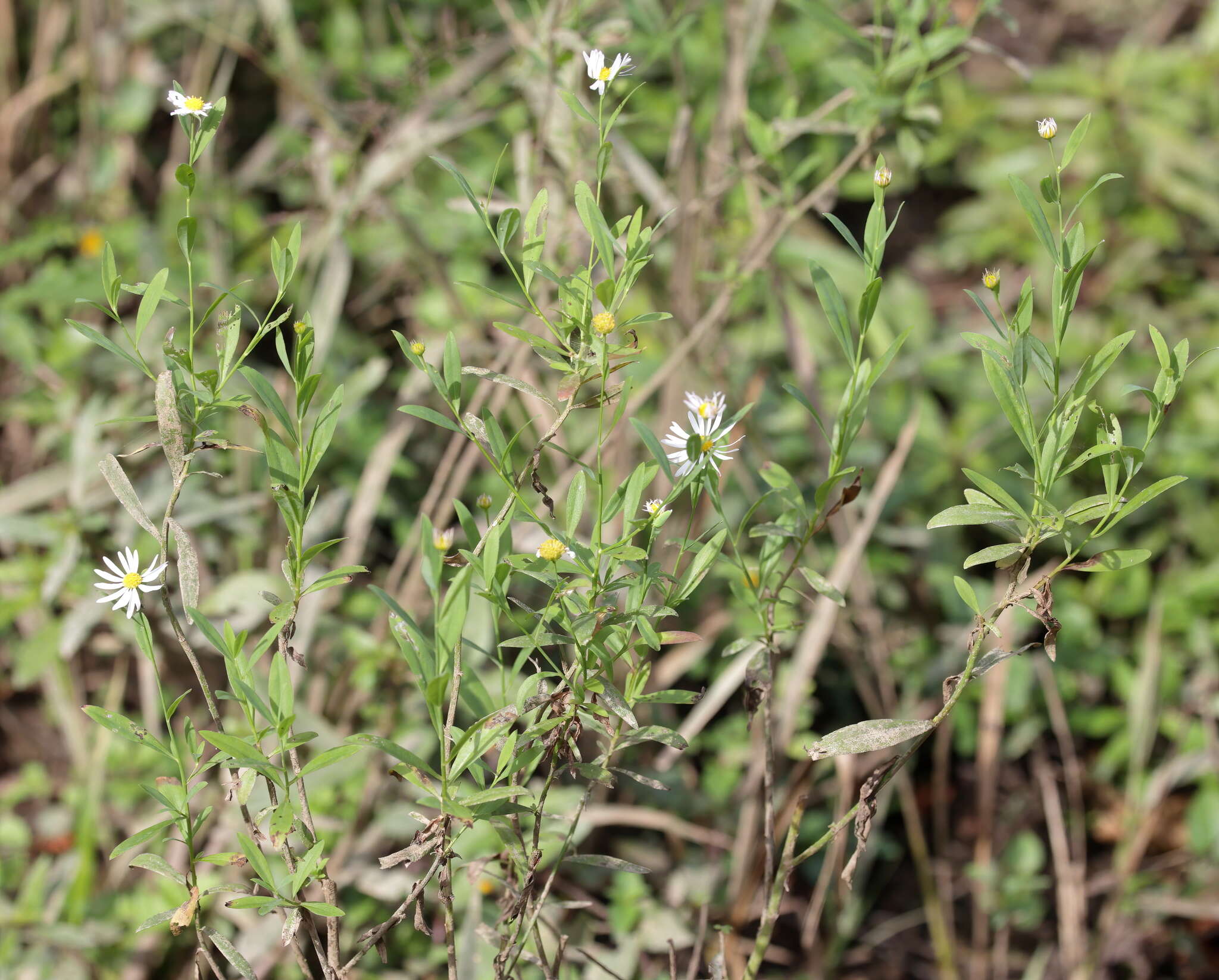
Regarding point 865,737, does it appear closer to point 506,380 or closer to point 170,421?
point 506,380

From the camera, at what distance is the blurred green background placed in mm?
1287

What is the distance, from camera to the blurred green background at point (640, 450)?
1287 mm

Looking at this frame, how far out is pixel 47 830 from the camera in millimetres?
1462

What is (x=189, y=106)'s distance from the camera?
2.14 feet

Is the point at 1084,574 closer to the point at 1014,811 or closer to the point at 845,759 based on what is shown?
the point at 1014,811

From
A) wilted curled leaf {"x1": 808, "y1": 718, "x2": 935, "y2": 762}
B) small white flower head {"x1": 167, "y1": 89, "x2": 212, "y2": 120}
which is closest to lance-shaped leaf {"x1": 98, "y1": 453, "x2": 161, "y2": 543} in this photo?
small white flower head {"x1": 167, "y1": 89, "x2": 212, "y2": 120}

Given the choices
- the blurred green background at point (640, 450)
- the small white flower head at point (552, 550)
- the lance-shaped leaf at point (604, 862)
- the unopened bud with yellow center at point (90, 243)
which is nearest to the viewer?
the small white flower head at point (552, 550)

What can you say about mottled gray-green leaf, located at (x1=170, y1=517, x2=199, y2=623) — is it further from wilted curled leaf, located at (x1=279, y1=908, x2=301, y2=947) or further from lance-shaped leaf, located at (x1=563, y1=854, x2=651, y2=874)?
lance-shaped leaf, located at (x1=563, y1=854, x2=651, y2=874)

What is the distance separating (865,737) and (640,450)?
0.90 meters

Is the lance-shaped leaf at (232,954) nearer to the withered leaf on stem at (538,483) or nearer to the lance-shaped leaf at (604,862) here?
the lance-shaped leaf at (604,862)

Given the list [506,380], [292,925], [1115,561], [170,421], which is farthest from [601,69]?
[292,925]

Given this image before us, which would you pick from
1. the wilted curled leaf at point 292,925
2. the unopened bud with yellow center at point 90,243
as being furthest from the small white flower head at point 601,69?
the unopened bud with yellow center at point 90,243

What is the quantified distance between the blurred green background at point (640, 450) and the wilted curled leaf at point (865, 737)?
0.46m

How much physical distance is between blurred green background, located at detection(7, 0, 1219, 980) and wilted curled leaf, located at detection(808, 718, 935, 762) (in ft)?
1.51
